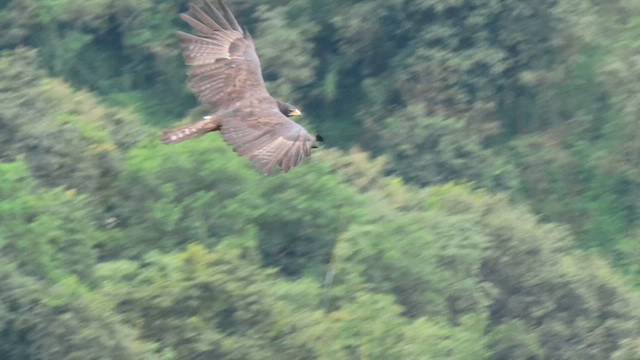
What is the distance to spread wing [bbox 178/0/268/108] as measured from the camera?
1432cm

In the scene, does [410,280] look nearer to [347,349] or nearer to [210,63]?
[347,349]

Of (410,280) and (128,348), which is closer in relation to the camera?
(128,348)

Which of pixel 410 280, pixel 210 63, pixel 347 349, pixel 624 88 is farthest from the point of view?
pixel 624 88

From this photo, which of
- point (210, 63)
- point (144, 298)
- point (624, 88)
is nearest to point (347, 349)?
point (144, 298)

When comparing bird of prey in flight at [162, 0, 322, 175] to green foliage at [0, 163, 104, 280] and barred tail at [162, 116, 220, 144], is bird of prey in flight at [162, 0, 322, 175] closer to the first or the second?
A: barred tail at [162, 116, 220, 144]

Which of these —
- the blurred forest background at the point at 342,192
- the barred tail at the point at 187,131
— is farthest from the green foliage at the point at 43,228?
the barred tail at the point at 187,131

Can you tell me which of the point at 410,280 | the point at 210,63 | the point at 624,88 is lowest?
the point at 624,88

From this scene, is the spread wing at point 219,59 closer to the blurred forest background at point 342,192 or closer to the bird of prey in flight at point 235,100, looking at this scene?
the bird of prey in flight at point 235,100

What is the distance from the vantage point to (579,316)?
93.6 feet

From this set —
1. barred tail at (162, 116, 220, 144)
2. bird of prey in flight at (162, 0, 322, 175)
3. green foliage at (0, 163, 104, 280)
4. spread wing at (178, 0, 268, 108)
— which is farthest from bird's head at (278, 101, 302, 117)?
green foliage at (0, 163, 104, 280)

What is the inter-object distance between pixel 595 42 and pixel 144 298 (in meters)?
18.4

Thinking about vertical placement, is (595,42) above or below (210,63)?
below

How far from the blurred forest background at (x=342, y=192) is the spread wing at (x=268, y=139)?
26.1ft

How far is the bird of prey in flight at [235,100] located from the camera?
12977 millimetres
